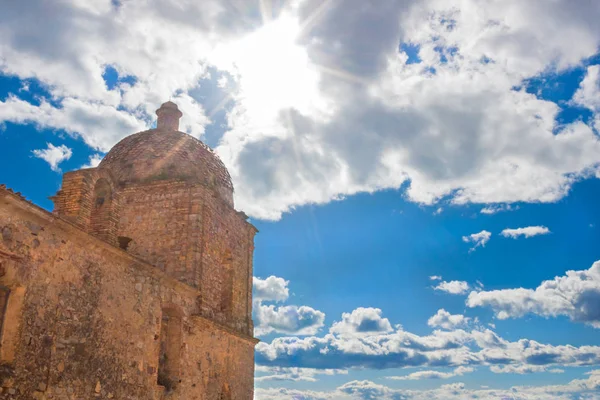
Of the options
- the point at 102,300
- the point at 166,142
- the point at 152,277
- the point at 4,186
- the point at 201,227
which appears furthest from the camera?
the point at 166,142

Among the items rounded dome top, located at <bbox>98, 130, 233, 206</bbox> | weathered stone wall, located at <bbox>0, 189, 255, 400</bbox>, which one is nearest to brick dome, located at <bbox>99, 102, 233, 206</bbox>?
Answer: rounded dome top, located at <bbox>98, 130, 233, 206</bbox>

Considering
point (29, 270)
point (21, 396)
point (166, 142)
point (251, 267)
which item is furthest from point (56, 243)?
point (251, 267)

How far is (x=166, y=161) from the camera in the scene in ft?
51.1

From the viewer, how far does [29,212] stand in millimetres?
8133

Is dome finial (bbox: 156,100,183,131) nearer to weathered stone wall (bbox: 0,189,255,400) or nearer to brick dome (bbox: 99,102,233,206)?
brick dome (bbox: 99,102,233,206)

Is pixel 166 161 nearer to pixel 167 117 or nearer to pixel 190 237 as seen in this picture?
pixel 167 117

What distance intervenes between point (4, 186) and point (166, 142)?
858cm

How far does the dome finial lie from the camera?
56.1 ft

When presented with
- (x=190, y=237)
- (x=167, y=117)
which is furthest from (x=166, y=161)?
(x=190, y=237)

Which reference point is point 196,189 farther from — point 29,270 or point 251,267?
point 29,270

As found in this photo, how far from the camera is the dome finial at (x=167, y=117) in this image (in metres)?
17.1

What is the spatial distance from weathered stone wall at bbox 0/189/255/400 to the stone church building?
0.7 inches

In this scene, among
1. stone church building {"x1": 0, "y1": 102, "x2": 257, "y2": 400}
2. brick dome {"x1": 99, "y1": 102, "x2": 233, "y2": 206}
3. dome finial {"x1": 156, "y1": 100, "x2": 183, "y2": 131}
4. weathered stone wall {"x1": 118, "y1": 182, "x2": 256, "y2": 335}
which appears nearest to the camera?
stone church building {"x1": 0, "y1": 102, "x2": 257, "y2": 400}

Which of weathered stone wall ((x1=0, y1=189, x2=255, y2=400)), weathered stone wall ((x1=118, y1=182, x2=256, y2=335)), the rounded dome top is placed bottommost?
weathered stone wall ((x1=0, y1=189, x2=255, y2=400))
